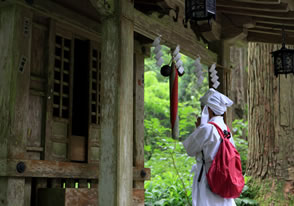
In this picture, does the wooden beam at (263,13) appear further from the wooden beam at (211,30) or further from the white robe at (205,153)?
the white robe at (205,153)

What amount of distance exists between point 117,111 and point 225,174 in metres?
1.40

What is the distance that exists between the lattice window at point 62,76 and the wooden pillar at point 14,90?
71 centimetres

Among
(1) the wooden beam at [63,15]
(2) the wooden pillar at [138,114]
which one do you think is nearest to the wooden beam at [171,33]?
(2) the wooden pillar at [138,114]

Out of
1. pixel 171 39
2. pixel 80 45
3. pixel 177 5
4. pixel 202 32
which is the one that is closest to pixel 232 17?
pixel 202 32

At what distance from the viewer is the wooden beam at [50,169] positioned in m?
4.50

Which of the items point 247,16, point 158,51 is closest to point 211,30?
point 247,16

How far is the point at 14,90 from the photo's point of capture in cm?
475

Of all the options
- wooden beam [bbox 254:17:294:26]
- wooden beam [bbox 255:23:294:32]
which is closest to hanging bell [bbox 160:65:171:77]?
wooden beam [bbox 254:17:294:26]

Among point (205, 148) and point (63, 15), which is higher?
point (63, 15)

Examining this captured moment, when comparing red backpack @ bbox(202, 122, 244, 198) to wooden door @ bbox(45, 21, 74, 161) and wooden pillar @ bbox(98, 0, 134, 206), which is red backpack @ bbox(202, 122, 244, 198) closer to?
wooden pillar @ bbox(98, 0, 134, 206)

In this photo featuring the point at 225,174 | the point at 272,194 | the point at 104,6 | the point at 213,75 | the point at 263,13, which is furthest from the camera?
the point at 272,194

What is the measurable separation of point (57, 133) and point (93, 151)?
0.80 meters

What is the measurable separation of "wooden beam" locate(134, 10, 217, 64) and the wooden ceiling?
0.74 feet

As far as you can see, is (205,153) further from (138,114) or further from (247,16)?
(247,16)
